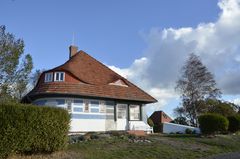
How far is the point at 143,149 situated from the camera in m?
20.2

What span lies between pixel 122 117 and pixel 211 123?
804 cm

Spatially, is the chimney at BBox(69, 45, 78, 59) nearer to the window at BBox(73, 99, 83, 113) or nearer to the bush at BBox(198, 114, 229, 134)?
the window at BBox(73, 99, 83, 113)

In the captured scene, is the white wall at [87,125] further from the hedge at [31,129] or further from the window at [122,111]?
the hedge at [31,129]

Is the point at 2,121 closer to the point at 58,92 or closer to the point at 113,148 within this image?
the point at 113,148

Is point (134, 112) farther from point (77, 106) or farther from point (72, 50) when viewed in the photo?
point (72, 50)

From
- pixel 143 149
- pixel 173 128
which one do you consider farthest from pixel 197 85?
pixel 143 149

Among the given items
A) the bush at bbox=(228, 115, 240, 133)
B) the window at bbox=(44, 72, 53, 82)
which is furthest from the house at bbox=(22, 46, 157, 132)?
the bush at bbox=(228, 115, 240, 133)

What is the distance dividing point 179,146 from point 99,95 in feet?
32.9

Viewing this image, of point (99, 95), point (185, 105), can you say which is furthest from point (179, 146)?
point (185, 105)

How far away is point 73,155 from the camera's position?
17.4 metres

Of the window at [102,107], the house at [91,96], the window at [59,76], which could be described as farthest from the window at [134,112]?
the window at [59,76]

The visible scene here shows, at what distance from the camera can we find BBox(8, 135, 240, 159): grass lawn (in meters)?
17.8

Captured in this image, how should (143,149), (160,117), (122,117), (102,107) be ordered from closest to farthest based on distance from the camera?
(143,149) → (102,107) → (122,117) → (160,117)

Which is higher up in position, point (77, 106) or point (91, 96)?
point (91, 96)
